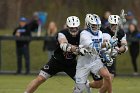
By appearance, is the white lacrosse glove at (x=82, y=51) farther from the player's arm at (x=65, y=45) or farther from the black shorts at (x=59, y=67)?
the black shorts at (x=59, y=67)

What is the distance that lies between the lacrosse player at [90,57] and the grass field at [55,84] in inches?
125

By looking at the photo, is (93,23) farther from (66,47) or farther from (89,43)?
(66,47)

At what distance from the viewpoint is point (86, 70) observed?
1473 centimetres

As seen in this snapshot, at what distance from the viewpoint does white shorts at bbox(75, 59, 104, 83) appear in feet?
47.9

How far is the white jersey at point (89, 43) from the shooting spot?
14.6m

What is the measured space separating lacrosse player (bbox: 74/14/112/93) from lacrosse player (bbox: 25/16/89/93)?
0.72 ft

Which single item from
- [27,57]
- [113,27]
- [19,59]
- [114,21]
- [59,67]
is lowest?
[19,59]

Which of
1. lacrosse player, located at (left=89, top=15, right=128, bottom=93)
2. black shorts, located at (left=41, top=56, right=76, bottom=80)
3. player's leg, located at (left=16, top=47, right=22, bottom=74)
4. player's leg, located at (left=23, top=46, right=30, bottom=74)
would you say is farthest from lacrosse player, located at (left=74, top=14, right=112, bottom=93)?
player's leg, located at (left=16, top=47, right=22, bottom=74)

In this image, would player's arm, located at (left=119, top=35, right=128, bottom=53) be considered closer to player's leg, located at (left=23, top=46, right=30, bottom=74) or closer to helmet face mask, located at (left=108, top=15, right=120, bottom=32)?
helmet face mask, located at (left=108, top=15, right=120, bottom=32)

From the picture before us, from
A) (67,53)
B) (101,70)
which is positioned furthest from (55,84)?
(101,70)

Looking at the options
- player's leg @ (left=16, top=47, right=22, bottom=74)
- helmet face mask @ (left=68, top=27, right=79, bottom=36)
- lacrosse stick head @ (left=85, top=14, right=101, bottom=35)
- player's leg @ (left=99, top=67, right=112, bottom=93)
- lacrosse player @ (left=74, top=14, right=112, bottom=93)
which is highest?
lacrosse stick head @ (left=85, top=14, right=101, bottom=35)

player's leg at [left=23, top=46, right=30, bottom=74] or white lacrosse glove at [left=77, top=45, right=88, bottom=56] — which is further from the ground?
white lacrosse glove at [left=77, top=45, right=88, bottom=56]

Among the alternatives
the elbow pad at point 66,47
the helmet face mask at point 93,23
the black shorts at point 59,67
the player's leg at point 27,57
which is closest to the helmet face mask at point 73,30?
the helmet face mask at point 93,23

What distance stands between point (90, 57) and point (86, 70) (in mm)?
301
